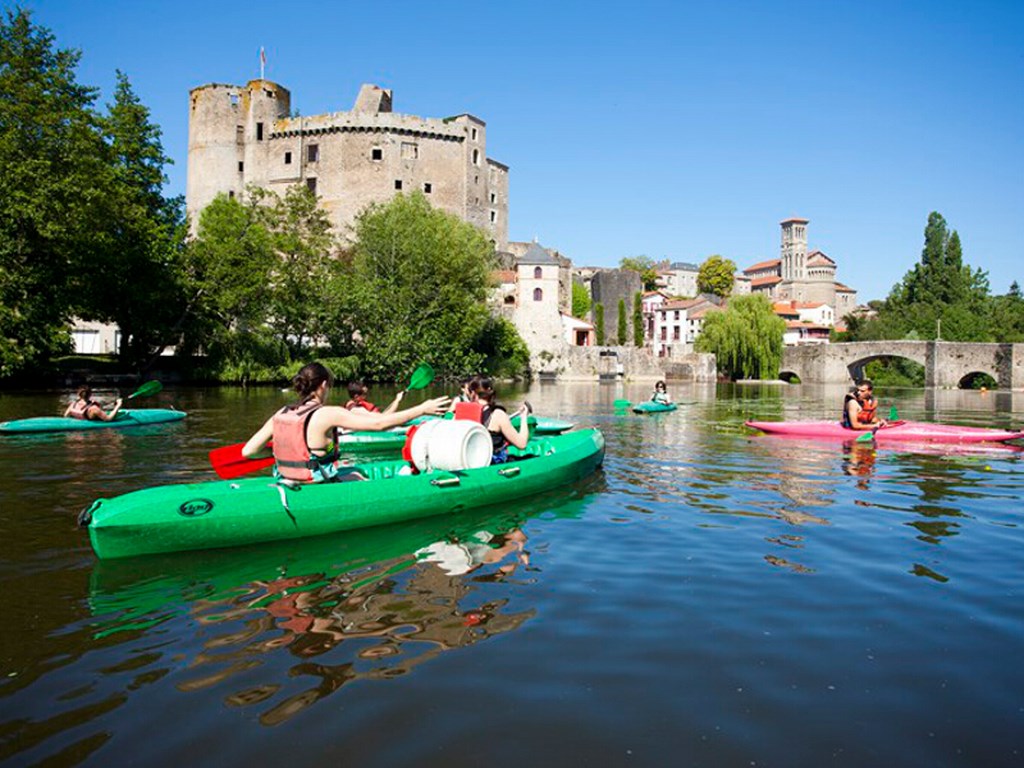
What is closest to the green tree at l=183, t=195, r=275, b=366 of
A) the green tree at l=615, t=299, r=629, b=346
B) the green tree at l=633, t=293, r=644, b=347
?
A: the green tree at l=615, t=299, r=629, b=346

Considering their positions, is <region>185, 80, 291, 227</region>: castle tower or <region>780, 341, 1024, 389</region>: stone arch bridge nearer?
<region>780, 341, 1024, 389</region>: stone arch bridge

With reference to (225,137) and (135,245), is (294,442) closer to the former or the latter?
(135,245)

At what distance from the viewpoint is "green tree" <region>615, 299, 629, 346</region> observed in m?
68.4

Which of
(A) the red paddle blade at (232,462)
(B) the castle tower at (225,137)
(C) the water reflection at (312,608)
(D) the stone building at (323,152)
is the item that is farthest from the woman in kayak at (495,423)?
(B) the castle tower at (225,137)

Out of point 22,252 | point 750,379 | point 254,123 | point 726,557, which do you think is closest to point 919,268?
point 750,379

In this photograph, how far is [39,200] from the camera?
2294 centimetres

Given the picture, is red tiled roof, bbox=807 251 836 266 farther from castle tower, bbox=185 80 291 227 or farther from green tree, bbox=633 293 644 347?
castle tower, bbox=185 80 291 227

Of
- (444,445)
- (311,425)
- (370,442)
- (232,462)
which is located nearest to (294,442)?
(311,425)

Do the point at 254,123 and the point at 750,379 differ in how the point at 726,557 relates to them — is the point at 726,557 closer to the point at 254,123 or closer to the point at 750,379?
the point at 750,379

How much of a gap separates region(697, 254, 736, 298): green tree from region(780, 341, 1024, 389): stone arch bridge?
40.5 m

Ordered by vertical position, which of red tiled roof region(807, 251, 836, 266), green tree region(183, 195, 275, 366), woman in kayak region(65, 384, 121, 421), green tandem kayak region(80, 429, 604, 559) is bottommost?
green tandem kayak region(80, 429, 604, 559)

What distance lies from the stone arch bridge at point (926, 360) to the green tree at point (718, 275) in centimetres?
4048

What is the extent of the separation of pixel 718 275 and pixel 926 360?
159 ft

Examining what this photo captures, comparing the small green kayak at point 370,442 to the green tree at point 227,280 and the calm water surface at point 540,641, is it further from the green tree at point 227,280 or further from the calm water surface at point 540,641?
the green tree at point 227,280
